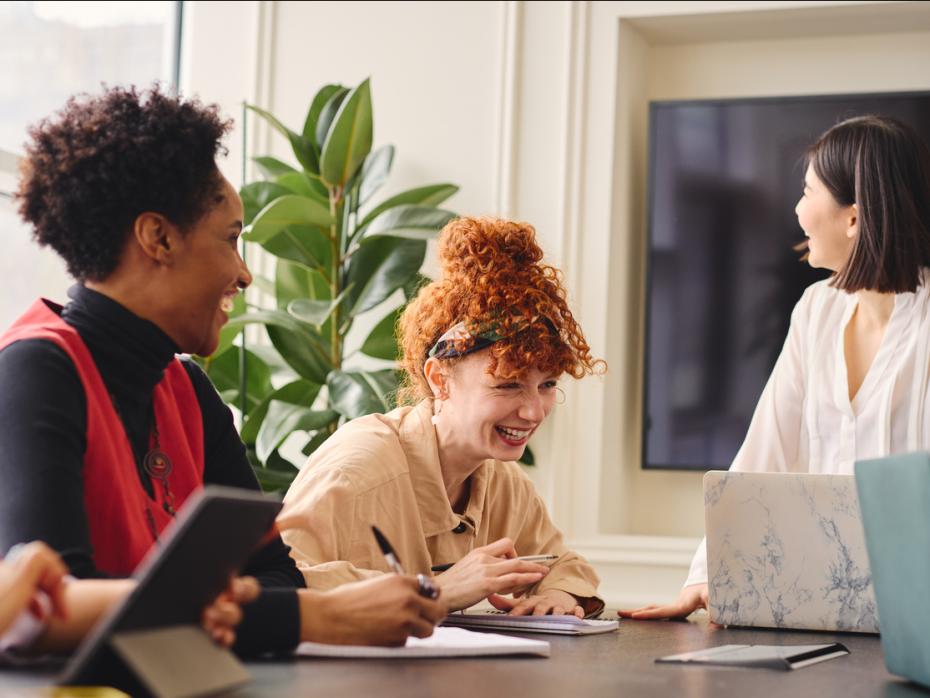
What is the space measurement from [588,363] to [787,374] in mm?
520

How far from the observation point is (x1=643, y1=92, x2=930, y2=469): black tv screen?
12.5 feet

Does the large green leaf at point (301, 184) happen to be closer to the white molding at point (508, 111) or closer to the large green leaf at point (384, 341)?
the large green leaf at point (384, 341)

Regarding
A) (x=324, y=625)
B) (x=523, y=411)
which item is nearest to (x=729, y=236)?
(x=523, y=411)

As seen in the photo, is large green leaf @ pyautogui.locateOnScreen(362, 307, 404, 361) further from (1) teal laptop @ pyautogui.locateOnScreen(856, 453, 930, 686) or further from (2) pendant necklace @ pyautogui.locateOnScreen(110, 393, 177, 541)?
(1) teal laptop @ pyautogui.locateOnScreen(856, 453, 930, 686)

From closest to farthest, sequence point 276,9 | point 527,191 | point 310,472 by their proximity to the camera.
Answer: point 310,472, point 527,191, point 276,9

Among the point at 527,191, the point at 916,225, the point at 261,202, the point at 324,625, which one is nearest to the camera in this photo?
the point at 324,625

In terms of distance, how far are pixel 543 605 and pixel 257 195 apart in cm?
207

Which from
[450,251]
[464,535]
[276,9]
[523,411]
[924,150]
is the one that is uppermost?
[276,9]

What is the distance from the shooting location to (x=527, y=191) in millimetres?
3910

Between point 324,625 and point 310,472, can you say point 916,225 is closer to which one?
point 310,472

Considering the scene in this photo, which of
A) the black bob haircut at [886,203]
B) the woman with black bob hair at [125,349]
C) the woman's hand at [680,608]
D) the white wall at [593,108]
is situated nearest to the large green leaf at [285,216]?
the white wall at [593,108]

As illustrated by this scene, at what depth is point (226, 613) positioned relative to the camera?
3.48 ft

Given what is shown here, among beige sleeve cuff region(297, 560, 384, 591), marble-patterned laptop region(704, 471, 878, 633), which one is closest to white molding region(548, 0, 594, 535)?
marble-patterned laptop region(704, 471, 878, 633)

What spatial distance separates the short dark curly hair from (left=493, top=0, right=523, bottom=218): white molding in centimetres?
253
